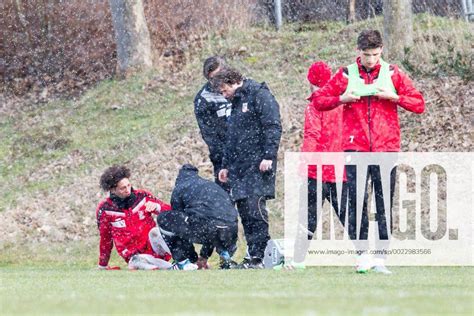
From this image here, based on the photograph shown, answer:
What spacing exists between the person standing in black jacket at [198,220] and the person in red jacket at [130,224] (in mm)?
309

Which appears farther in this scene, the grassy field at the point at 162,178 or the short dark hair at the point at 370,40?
the short dark hair at the point at 370,40

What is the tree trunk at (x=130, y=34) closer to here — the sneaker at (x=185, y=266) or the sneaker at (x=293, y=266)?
the sneaker at (x=185, y=266)

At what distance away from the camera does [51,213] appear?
1817 cm

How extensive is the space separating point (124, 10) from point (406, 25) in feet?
18.3

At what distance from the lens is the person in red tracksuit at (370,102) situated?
10.9m

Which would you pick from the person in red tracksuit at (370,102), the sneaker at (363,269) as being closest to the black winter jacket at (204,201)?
the person in red tracksuit at (370,102)

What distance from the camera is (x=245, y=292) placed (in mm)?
8766

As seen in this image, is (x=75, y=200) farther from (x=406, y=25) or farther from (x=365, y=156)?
(x=365, y=156)

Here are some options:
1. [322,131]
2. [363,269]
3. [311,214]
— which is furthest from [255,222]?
[363,269]

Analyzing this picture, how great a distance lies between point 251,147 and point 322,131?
746mm

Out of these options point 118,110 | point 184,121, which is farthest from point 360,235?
point 118,110

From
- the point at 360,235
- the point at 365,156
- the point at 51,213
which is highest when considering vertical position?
the point at 365,156

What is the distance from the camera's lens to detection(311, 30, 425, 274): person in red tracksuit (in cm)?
1086
